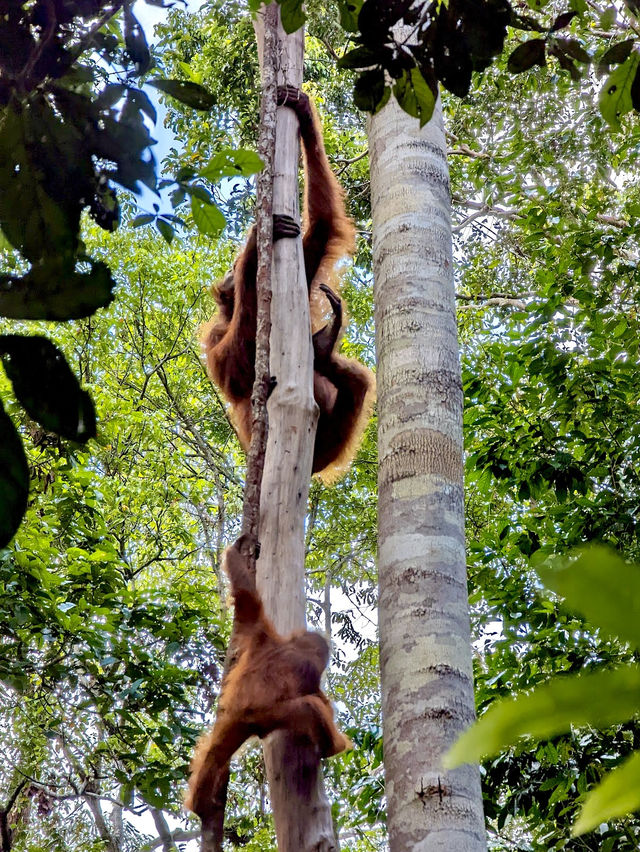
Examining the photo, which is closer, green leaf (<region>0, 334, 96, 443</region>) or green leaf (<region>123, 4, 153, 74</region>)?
green leaf (<region>0, 334, 96, 443</region>)

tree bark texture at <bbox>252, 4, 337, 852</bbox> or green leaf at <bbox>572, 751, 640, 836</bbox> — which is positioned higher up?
tree bark texture at <bbox>252, 4, 337, 852</bbox>

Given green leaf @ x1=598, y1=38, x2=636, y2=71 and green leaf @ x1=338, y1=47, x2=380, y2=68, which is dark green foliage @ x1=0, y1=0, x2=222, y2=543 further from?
green leaf @ x1=598, y1=38, x2=636, y2=71

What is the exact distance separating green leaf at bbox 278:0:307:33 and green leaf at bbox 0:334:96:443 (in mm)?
511

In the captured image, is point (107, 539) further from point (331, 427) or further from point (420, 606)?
point (420, 606)

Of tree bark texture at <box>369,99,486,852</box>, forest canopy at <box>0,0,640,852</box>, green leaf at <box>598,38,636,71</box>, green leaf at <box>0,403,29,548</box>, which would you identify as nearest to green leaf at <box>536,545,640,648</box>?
forest canopy at <box>0,0,640,852</box>

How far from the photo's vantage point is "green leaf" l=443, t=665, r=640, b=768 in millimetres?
305

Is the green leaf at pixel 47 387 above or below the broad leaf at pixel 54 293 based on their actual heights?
below

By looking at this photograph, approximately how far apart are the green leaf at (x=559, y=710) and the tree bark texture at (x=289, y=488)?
1.39 meters

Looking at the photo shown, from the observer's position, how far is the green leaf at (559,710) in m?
0.31

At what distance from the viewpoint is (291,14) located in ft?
3.28

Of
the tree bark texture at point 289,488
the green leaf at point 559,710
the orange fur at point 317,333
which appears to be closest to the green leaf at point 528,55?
the green leaf at point 559,710

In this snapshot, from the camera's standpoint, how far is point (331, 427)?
367cm

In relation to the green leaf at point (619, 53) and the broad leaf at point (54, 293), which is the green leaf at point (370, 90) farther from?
the broad leaf at point (54, 293)

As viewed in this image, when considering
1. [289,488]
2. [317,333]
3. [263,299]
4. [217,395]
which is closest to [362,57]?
[263,299]
